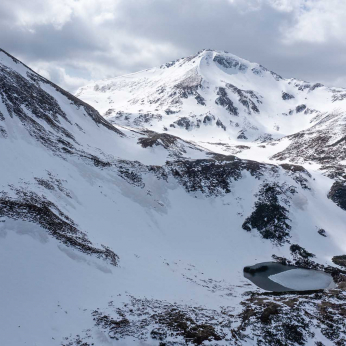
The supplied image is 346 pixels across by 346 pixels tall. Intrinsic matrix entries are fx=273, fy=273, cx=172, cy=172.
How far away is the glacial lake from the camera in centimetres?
4066

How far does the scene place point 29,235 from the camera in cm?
A: 2519

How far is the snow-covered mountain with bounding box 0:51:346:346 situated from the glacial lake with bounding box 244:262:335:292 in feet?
5.15

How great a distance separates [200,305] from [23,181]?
83.0 feet

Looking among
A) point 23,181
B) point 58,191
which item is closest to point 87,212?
point 58,191

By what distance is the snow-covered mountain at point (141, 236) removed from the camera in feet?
71.7

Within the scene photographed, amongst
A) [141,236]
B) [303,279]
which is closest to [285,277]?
[303,279]

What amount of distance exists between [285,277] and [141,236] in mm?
24045

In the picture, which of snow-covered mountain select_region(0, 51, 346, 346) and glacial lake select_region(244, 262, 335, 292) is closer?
snow-covered mountain select_region(0, 51, 346, 346)

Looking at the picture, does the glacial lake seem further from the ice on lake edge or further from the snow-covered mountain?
the snow-covered mountain

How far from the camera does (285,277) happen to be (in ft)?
144

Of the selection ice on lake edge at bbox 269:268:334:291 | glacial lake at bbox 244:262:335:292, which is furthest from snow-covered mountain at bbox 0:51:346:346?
ice on lake edge at bbox 269:268:334:291

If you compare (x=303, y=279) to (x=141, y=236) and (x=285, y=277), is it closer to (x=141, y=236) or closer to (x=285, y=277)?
(x=285, y=277)

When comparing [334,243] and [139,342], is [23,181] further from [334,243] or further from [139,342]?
[334,243]

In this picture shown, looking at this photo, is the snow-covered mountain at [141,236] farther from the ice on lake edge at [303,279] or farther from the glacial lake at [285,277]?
the ice on lake edge at [303,279]
